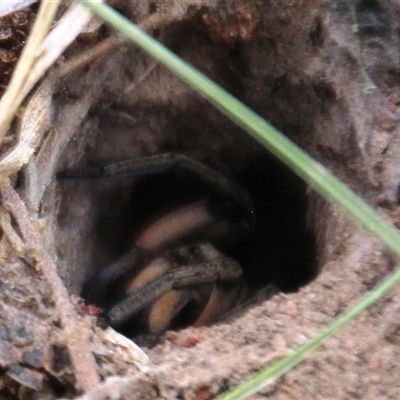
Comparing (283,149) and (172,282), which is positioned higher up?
(172,282)

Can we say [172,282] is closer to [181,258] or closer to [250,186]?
[181,258]

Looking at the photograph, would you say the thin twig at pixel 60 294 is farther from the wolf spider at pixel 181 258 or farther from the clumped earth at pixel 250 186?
the wolf spider at pixel 181 258

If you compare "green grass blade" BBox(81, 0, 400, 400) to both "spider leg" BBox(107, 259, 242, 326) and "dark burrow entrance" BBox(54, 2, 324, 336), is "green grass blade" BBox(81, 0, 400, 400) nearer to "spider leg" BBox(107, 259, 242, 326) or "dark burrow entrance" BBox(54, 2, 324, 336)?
"dark burrow entrance" BBox(54, 2, 324, 336)

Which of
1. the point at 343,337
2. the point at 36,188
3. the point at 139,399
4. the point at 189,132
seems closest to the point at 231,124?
the point at 189,132

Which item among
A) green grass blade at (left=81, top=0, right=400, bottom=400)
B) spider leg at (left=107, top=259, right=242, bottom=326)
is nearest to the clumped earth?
spider leg at (left=107, top=259, right=242, bottom=326)

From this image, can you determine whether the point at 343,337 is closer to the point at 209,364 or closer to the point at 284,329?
the point at 284,329

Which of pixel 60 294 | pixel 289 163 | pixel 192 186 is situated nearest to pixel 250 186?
pixel 192 186
